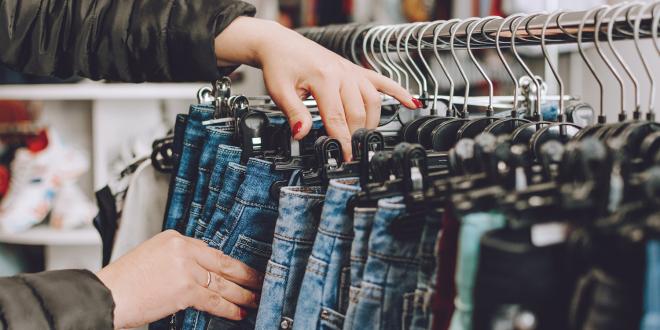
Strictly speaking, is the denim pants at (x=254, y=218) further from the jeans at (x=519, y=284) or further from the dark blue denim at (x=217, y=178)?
the jeans at (x=519, y=284)

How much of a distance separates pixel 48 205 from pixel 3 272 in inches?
12.2

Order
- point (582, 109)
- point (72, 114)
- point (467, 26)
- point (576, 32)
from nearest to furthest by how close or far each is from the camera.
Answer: point (576, 32) → point (467, 26) → point (582, 109) → point (72, 114)

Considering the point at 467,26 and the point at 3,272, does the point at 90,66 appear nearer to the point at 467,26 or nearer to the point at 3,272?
the point at 467,26

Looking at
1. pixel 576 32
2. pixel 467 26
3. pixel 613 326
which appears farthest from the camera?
pixel 467 26

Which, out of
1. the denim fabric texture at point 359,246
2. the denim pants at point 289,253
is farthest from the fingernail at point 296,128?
the denim fabric texture at point 359,246

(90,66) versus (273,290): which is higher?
(90,66)

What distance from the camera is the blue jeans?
0.69 meters

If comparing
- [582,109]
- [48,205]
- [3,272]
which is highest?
[582,109]

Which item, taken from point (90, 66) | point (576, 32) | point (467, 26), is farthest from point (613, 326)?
point (90, 66)

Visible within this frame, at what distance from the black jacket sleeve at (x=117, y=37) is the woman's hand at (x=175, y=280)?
0.87 feet

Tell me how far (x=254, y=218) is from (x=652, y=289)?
527 mm

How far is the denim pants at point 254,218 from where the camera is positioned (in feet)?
2.99

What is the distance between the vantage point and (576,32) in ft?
2.72

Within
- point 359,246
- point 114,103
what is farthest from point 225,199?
point 114,103
